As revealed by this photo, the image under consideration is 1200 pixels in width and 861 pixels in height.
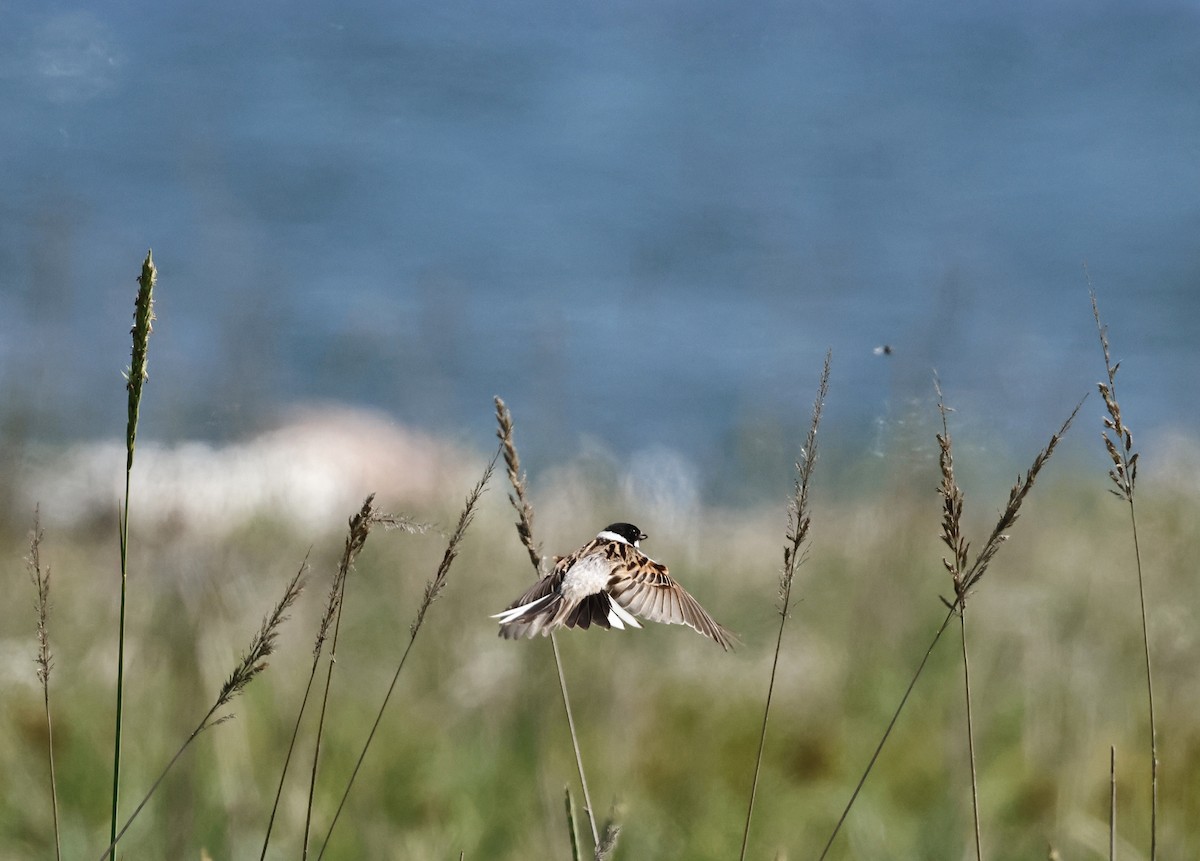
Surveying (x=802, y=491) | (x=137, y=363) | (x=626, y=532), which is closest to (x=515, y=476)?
(x=802, y=491)

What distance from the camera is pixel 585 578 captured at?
181 cm

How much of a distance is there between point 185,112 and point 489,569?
4.93ft

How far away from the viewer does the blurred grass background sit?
2.47 meters

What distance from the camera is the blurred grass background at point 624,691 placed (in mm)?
2475

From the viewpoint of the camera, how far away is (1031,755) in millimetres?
2900

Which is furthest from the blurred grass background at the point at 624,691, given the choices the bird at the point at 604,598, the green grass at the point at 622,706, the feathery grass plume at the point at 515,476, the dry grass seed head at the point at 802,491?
the dry grass seed head at the point at 802,491

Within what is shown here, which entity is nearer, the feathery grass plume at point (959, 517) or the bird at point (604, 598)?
the feathery grass plume at point (959, 517)

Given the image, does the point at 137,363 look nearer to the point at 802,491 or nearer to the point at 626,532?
the point at 802,491

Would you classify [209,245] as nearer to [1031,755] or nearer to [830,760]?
[830,760]

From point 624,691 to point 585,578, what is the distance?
1.20 m

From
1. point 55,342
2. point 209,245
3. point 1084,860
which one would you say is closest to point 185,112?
point 209,245

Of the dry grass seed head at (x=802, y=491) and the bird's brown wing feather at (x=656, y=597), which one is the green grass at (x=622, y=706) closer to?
the bird's brown wing feather at (x=656, y=597)

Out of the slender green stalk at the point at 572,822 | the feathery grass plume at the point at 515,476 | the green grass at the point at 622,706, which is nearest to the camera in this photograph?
the slender green stalk at the point at 572,822

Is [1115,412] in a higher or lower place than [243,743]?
higher
